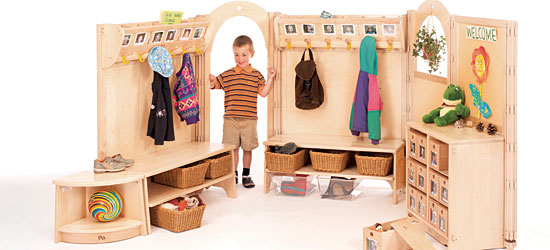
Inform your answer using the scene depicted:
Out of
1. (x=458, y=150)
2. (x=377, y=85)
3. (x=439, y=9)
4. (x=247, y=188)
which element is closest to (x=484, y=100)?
(x=458, y=150)

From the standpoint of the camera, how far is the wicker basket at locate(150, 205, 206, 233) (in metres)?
6.23

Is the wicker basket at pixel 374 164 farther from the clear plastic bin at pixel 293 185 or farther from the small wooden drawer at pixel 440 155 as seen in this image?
the small wooden drawer at pixel 440 155

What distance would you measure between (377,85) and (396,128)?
21.2 inches

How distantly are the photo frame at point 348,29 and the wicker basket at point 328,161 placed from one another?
118cm

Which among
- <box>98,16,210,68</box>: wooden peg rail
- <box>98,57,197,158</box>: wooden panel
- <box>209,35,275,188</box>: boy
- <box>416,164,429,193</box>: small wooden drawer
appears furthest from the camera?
<box>209,35,275,188</box>: boy

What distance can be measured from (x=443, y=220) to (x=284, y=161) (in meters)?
2.02

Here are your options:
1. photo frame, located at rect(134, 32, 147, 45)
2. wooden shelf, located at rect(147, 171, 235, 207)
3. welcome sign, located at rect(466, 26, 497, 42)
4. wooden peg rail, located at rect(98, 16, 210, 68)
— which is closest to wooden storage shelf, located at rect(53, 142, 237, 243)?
wooden shelf, located at rect(147, 171, 235, 207)

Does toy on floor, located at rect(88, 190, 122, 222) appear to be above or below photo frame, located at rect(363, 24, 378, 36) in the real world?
below

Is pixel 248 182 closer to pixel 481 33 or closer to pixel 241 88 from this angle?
pixel 241 88

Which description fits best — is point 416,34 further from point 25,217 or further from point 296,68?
point 25,217

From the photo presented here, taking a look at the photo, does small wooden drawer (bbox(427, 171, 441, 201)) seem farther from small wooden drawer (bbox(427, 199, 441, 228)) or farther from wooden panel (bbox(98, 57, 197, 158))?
wooden panel (bbox(98, 57, 197, 158))

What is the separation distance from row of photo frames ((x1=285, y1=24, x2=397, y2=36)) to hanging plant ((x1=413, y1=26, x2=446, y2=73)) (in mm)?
308

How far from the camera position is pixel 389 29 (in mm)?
7383

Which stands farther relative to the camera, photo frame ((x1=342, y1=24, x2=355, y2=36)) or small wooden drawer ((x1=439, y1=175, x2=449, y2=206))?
photo frame ((x1=342, y1=24, x2=355, y2=36))
